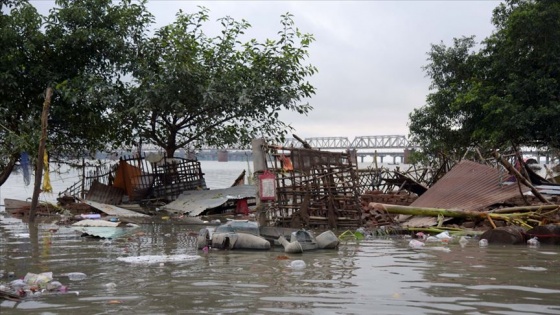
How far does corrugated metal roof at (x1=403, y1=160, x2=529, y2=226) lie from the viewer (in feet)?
43.3

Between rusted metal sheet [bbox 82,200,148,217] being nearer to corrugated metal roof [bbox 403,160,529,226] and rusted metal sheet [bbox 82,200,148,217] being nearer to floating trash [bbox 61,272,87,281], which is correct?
corrugated metal roof [bbox 403,160,529,226]

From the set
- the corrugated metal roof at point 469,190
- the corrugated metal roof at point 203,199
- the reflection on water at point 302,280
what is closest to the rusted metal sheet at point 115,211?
the corrugated metal roof at point 203,199

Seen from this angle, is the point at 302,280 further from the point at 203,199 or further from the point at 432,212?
the point at 203,199

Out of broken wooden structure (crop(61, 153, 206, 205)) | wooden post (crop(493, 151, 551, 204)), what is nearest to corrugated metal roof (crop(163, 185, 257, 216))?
broken wooden structure (crop(61, 153, 206, 205))

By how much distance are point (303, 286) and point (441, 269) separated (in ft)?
7.03

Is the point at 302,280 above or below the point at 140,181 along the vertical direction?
below

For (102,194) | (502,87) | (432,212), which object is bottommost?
(432,212)

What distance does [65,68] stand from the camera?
58.5 ft

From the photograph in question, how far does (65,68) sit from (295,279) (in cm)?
1234

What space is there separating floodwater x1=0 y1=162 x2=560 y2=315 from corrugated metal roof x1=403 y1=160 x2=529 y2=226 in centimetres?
204

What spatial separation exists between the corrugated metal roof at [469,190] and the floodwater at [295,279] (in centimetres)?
204

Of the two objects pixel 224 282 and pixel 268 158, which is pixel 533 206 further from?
pixel 224 282

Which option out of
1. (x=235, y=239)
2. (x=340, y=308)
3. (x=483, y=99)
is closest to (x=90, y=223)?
(x=235, y=239)

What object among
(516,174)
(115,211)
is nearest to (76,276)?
(516,174)
